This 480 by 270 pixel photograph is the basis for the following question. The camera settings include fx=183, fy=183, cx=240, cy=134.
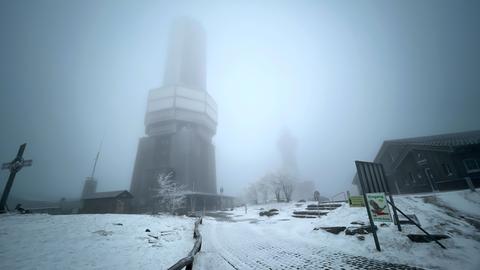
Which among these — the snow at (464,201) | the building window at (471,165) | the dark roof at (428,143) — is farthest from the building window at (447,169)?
the snow at (464,201)

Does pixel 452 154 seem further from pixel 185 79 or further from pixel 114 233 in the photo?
pixel 185 79

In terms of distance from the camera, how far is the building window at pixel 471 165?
19109mm

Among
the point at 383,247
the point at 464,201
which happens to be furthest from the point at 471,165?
the point at 383,247

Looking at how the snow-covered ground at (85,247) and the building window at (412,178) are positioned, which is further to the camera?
the building window at (412,178)

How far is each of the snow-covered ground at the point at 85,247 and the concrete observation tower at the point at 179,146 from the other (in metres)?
43.9

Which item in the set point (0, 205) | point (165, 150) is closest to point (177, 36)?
point (165, 150)

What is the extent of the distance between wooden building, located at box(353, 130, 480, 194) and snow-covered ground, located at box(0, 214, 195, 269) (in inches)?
883

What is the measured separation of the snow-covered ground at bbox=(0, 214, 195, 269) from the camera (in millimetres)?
6691

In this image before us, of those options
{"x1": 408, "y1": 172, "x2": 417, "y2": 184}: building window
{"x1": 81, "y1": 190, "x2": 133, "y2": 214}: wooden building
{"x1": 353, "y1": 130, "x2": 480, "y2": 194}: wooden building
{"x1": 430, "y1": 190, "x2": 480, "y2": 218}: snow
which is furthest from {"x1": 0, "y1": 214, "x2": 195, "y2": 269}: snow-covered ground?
{"x1": 81, "y1": 190, "x2": 133, "y2": 214}: wooden building

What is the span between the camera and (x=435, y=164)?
72.0ft

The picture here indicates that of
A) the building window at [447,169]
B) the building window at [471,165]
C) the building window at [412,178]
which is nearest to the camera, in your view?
the building window at [471,165]

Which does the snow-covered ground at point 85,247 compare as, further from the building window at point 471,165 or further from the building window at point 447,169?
the building window at point 471,165

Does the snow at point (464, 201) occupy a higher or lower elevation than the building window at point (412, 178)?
lower

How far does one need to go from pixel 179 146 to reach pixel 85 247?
63.5 metres
